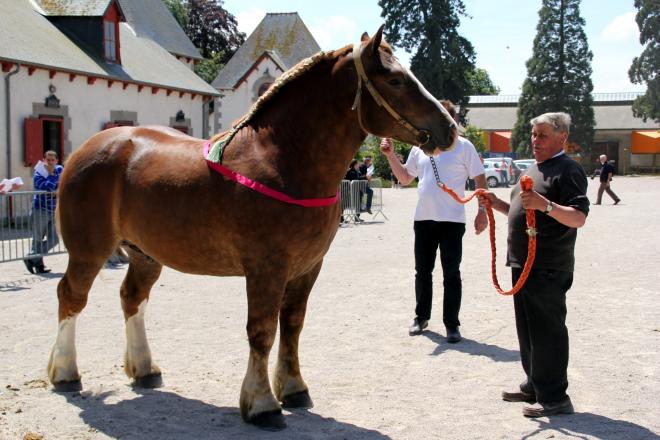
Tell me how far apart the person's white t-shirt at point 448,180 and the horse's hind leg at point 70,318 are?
10.1ft

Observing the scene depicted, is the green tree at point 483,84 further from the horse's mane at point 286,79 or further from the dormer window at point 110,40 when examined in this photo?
the horse's mane at point 286,79

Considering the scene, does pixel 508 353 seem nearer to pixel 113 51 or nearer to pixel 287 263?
pixel 287 263

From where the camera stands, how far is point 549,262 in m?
4.45

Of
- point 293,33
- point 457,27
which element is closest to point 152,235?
point 293,33

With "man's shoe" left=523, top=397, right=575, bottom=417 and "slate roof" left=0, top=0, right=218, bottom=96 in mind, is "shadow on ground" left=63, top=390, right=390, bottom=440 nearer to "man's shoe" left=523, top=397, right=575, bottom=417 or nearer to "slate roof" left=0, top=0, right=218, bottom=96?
"man's shoe" left=523, top=397, right=575, bottom=417

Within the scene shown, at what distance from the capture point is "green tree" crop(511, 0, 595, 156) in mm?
56969

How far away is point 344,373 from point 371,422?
1.06 meters

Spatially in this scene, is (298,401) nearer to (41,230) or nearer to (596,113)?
(41,230)

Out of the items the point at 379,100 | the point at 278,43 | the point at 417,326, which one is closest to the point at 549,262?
the point at 379,100

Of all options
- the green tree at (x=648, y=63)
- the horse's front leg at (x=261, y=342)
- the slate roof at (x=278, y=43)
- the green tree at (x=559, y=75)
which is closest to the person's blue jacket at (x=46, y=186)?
the horse's front leg at (x=261, y=342)

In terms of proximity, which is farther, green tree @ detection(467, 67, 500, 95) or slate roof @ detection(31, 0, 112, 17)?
green tree @ detection(467, 67, 500, 95)

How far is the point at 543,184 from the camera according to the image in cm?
452

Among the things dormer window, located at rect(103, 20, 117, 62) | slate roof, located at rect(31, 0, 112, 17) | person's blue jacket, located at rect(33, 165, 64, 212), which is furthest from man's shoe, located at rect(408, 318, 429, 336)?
Result: slate roof, located at rect(31, 0, 112, 17)

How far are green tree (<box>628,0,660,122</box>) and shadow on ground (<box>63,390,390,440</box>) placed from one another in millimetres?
57527
